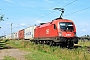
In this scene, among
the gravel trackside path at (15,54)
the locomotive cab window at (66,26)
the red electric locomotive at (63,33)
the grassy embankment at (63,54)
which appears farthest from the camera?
the locomotive cab window at (66,26)

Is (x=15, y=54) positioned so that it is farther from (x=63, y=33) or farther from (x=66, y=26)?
(x=66, y=26)

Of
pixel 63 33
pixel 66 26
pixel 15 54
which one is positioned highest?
pixel 66 26

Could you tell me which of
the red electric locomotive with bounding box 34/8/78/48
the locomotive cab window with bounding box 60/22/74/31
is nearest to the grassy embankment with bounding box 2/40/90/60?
the red electric locomotive with bounding box 34/8/78/48

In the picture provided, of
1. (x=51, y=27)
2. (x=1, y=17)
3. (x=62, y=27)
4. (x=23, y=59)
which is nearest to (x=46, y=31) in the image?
(x=51, y=27)

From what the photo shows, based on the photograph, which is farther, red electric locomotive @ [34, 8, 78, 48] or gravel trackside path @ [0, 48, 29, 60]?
red electric locomotive @ [34, 8, 78, 48]

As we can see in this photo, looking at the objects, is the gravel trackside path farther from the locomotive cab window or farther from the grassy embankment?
the locomotive cab window

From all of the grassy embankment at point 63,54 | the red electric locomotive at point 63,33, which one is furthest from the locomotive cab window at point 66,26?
the grassy embankment at point 63,54

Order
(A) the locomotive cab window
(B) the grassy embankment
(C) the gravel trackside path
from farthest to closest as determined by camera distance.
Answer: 1. (A) the locomotive cab window
2. (C) the gravel trackside path
3. (B) the grassy embankment

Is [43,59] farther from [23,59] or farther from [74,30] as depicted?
[74,30]

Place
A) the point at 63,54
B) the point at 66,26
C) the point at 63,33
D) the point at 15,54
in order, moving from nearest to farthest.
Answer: the point at 63,54
the point at 15,54
the point at 63,33
the point at 66,26

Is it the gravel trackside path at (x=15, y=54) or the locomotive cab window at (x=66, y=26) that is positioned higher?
the locomotive cab window at (x=66, y=26)

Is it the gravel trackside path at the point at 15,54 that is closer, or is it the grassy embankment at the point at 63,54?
the grassy embankment at the point at 63,54

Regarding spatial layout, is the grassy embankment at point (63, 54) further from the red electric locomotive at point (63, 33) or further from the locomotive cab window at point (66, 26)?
the locomotive cab window at point (66, 26)

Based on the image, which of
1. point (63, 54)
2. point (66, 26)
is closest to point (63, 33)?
point (66, 26)
